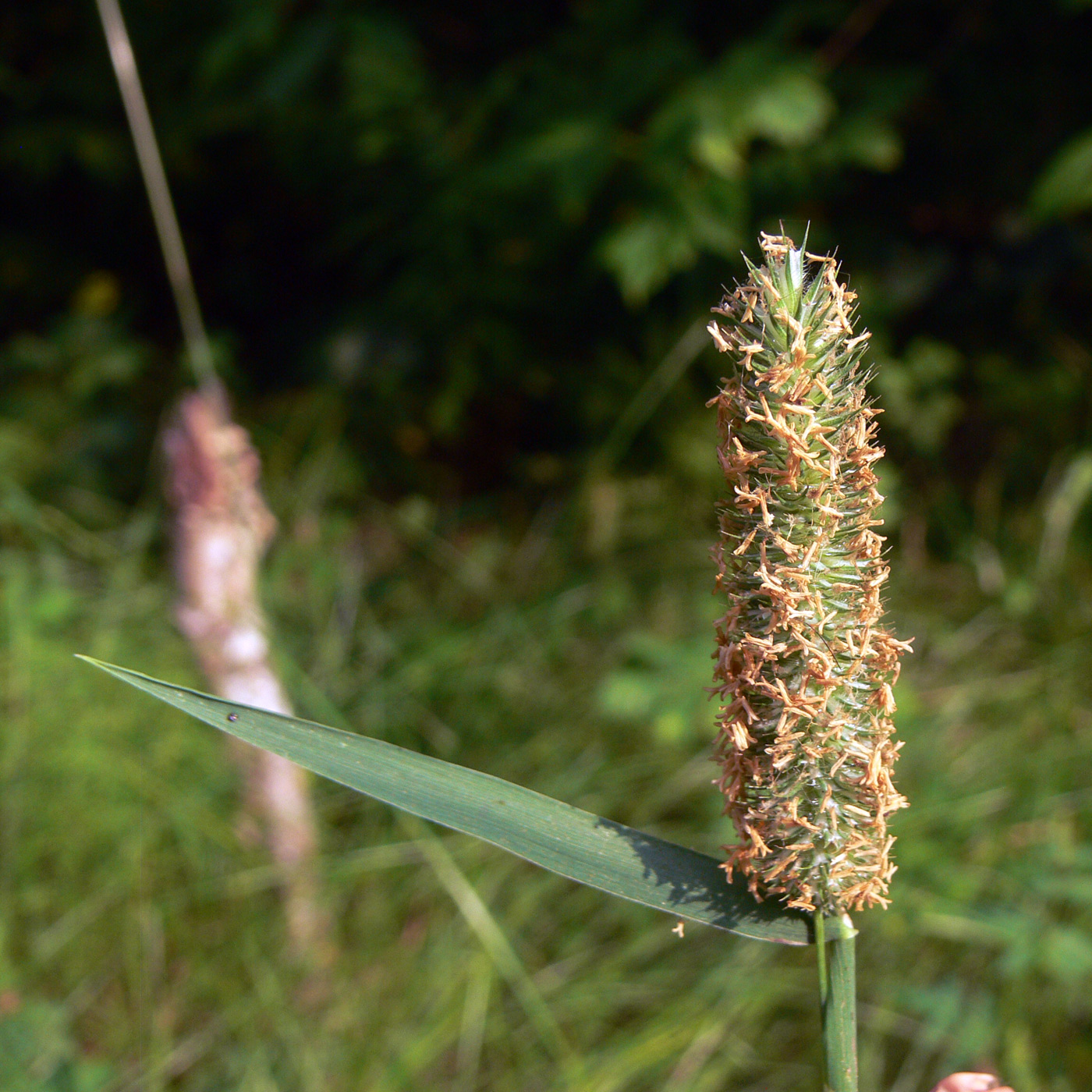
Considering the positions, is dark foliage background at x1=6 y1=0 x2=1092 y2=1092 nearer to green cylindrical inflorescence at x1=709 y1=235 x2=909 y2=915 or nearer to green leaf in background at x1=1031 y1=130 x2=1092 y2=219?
green leaf in background at x1=1031 y1=130 x2=1092 y2=219

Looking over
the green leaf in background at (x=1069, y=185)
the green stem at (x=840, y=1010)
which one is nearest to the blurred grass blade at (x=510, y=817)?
the green stem at (x=840, y=1010)

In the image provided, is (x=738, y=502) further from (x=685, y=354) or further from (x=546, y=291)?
(x=546, y=291)

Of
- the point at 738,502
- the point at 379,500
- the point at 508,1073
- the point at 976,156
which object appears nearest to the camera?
the point at 738,502

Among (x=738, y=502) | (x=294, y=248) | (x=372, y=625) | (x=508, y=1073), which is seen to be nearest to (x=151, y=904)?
(x=508, y=1073)

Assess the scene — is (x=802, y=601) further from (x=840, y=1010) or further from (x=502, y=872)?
(x=502, y=872)

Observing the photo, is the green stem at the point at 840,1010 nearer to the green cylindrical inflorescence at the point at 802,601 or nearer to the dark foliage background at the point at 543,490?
the green cylindrical inflorescence at the point at 802,601

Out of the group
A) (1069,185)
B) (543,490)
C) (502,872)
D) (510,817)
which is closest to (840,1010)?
(510,817)
